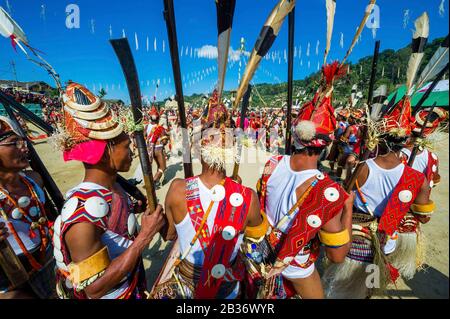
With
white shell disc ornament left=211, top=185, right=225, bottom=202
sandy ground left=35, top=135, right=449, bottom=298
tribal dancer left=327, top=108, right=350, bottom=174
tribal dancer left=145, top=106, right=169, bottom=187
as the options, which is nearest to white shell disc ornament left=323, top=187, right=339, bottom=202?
white shell disc ornament left=211, top=185, right=225, bottom=202

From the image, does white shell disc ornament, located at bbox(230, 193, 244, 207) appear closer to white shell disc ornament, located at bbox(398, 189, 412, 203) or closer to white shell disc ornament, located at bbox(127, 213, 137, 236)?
white shell disc ornament, located at bbox(127, 213, 137, 236)

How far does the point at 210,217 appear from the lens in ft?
5.60

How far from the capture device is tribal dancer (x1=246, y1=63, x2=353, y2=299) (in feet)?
6.32

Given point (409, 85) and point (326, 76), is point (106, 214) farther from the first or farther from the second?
point (409, 85)

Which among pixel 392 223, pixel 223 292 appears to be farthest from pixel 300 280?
pixel 392 223

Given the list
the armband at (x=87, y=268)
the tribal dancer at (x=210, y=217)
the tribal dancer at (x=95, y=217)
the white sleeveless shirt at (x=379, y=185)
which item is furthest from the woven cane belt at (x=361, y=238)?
the armband at (x=87, y=268)

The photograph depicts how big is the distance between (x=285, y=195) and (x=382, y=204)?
4.22ft

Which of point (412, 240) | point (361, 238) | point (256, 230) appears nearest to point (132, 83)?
point (256, 230)

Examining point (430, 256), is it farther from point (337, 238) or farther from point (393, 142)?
point (337, 238)

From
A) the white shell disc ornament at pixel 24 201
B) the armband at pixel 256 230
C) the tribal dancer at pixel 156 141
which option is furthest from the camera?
the tribal dancer at pixel 156 141

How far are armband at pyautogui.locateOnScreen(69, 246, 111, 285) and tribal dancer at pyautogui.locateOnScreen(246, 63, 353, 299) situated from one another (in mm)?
1280

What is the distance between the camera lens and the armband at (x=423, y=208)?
2428mm

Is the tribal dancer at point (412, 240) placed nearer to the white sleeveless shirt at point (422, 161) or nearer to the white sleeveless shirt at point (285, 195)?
the white sleeveless shirt at point (422, 161)

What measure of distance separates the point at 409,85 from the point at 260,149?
1134 centimetres
